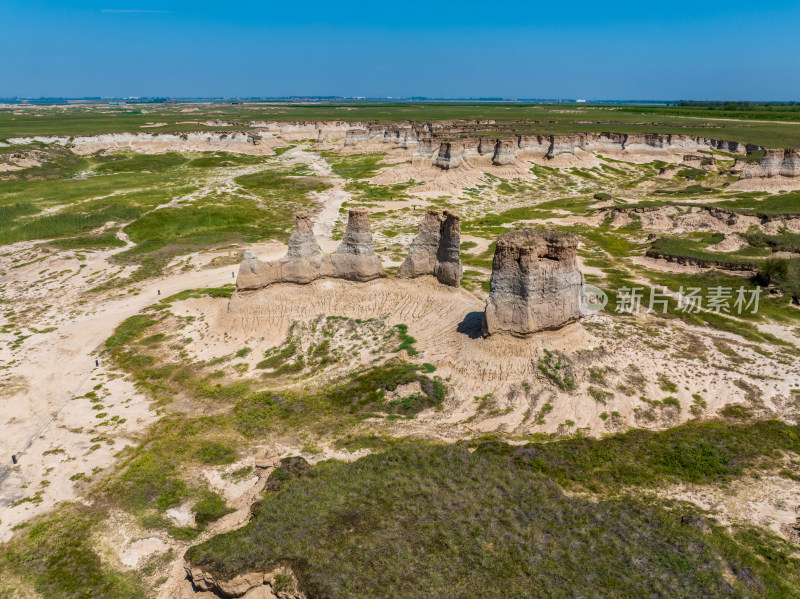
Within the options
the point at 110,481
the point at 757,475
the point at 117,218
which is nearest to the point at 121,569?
the point at 110,481

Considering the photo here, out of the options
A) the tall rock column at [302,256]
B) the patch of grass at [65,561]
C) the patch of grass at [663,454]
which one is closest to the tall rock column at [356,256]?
the tall rock column at [302,256]

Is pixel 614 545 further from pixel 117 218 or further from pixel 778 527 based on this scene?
pixel 117 218

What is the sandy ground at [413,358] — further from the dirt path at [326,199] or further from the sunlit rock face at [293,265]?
the dirt path at [326,199]

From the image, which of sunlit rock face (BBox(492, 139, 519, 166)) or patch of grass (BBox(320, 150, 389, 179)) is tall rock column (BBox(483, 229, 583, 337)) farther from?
patch of grass (BBox(320, 150, 389, 179))

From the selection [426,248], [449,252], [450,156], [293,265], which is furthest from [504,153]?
[293,265]

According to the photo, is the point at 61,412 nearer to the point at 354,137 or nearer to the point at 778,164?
the point at 778,164

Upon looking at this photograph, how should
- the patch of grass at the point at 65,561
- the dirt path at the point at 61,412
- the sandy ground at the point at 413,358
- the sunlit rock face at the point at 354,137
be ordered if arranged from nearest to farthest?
the patch of grass at the point at 65,561, the sandy ground at the point at 413,358, the dirt path at the point at 61,412, the sunlit rock face at the point at 354,137
